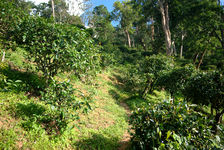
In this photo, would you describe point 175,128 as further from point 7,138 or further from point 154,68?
point 154,68

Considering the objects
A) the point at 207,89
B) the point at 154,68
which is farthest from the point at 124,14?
the point at 207,89

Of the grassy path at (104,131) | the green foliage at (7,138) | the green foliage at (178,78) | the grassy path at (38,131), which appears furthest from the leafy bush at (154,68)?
the green foliage at (7,138)

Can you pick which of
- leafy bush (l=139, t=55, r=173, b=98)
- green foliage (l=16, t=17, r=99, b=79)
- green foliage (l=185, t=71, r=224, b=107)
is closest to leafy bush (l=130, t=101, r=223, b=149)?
green foliage (l=16, t=17, r=99, b=79)

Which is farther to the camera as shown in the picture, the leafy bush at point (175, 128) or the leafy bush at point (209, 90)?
Result: the leafy bush at point (209, 90)

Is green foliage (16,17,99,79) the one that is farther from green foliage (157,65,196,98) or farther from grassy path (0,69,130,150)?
green foliage (157,65,196,98)

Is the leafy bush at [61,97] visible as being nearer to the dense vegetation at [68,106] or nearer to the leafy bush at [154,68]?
the dense vegetation at [68,106]

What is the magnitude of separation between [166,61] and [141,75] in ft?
7.03

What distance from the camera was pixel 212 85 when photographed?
570 centimetres

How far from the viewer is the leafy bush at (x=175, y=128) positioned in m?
2.84

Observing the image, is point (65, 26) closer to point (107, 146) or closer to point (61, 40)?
point (61, 40)

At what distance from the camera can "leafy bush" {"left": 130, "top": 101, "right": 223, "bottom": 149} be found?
2.84 m

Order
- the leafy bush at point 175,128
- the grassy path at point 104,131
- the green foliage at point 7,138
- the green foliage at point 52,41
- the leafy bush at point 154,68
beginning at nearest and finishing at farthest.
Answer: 1. the green foliage at point 7,138
2. the leafy bush at point 175,128
3. the grassy path at point 104,131
4. the green foliage at point 52,41
5. the leafy bush at point 154,68

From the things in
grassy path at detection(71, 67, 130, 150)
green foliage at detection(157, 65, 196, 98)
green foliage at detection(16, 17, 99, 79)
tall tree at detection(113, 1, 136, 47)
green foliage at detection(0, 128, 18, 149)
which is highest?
tall tree at detection(113, 1, 136, 47)

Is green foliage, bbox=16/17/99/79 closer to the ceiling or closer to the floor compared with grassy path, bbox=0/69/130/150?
closer to the ceiling
